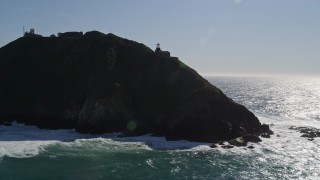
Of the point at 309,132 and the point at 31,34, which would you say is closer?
the point at 309,132

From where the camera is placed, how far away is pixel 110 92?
67938mm

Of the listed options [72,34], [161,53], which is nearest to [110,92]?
[161,53]

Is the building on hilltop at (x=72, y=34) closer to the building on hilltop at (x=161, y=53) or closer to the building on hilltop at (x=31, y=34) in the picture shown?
the building on hilltop at (x=31, y=34)

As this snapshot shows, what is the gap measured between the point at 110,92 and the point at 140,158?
69.8 feet

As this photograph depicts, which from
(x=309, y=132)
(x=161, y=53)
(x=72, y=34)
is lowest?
(x=309, y=132)

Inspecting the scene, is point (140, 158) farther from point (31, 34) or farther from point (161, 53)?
point (31, 34)

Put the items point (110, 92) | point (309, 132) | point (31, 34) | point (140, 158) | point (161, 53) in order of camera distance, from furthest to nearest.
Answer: point (31, 34)
point (161, 53)
point (309, 132)
point (110, 92)
point (140, 158)

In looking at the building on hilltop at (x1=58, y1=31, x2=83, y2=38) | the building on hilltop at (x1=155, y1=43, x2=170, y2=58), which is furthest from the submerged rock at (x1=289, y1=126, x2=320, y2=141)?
the building on hilltop at (x1=58, y1=31, x2=83, y2=38)

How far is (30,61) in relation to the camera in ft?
278

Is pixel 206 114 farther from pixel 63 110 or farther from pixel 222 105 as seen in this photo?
pixel 63 110

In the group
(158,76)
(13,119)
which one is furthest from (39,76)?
(158,76)

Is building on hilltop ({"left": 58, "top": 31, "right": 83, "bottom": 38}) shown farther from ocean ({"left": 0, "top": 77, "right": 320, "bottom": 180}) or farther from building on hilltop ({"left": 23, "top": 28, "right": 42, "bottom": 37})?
ocean ({"left": 0, "top": 77, "right": 320, "bottom": 180})

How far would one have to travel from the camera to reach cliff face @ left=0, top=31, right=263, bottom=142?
64.6 m

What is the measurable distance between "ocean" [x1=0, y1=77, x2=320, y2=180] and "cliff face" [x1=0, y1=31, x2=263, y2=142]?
153 inches
